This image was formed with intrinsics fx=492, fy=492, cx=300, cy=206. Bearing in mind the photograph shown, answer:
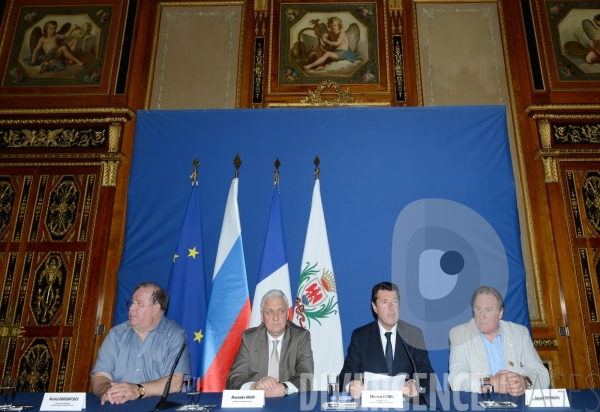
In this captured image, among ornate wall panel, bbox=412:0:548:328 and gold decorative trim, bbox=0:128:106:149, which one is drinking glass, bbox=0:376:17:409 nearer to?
gold decorative trim, bbox=0:128:106:149

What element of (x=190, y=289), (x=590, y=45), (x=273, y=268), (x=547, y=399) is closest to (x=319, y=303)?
(x=273, y=268)

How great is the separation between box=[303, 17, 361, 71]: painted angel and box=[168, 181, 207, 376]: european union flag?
2310 millimetres

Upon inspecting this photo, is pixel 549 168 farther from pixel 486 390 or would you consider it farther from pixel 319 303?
pixel 486 390

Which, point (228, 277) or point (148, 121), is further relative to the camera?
point (148, 121)

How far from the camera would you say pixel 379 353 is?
129 inches

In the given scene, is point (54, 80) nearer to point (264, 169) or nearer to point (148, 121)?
point (148, 121)

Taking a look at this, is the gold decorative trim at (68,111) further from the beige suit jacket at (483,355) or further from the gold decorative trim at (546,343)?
the gold decorative trim at (546,343)

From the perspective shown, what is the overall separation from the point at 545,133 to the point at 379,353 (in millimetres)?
3016

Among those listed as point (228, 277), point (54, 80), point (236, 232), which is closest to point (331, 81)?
point (236, 232)

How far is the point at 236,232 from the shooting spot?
4.20 metres

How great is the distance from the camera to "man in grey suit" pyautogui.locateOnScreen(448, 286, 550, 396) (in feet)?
10.1

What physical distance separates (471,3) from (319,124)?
2506mm

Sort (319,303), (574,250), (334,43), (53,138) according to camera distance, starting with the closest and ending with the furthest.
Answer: (319,303) < (574,250) < (53,138) < (334,43)

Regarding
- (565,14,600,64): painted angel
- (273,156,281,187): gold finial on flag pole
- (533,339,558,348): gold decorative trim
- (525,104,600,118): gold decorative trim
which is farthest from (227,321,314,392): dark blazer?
(565,14,600,64): painted angel
